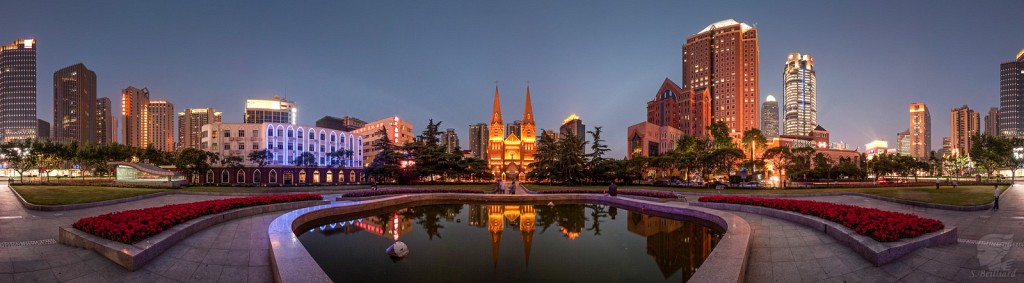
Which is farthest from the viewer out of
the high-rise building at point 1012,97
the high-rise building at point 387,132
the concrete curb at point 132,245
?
the high-rise building at point 1012,97

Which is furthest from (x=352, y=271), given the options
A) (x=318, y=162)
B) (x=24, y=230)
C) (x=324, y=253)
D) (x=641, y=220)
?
(x=318, y=162)

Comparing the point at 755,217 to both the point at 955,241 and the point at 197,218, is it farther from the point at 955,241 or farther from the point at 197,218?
the point at 197,218

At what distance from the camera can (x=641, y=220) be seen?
2047cm

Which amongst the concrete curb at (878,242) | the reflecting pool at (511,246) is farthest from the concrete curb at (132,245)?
the concrete curb at (878,242)

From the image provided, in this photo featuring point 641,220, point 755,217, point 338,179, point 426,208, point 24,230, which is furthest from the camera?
point 338,179

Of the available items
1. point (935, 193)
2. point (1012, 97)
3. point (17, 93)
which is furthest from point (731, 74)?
point (17, 93)

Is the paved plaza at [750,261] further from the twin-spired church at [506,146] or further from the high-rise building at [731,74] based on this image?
the high-rise building at [731,74]

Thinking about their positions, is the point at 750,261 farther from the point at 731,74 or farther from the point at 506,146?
the point at 731,74

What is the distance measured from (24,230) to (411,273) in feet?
39.5

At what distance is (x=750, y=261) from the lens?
11.1m

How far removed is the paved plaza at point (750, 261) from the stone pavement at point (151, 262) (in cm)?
1

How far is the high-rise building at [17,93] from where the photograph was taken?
143750mm

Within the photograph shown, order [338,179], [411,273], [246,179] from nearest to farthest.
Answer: [411,273], [246,179], [338,179]

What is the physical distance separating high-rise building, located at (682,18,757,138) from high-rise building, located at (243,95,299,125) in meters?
128
